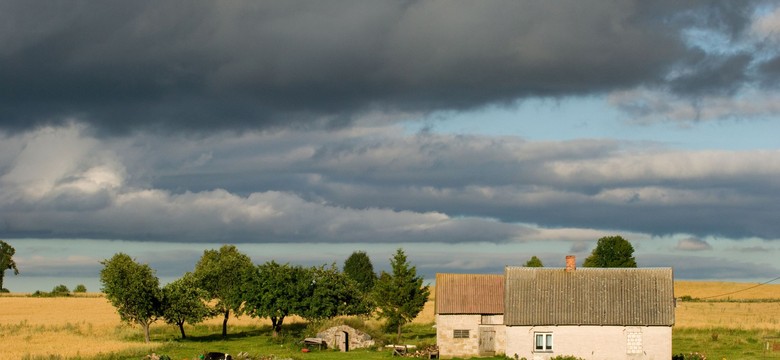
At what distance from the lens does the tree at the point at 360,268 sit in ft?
467

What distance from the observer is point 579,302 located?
54.8 metres

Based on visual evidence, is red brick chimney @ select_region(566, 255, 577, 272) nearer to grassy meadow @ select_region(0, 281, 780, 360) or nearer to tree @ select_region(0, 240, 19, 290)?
grassy meadow @ select_region(0, 281, 780, 360)

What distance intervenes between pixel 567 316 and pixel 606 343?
2.65m

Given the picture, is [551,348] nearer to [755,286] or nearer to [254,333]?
[254,333]

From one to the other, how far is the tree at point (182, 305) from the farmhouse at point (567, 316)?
77.8 feet

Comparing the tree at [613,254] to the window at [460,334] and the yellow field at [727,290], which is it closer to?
the yellow field at [727,290]

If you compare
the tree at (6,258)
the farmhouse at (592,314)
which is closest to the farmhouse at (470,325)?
the farmhouse at (592,314)

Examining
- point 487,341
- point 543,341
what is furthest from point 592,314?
point 487,341

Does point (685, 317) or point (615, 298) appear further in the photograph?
point (685, 317)

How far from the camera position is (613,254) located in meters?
123

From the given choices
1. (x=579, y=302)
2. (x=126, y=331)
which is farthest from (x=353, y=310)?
(x=579, y=302)

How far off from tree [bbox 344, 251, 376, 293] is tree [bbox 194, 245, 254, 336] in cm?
5038

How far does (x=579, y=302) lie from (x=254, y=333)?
3468 cm

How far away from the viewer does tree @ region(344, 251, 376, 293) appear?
5605 inches
